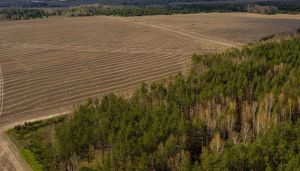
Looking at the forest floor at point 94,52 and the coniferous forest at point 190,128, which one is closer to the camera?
the coniferous forest at point 190,128

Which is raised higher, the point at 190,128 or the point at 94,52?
the point at 190,128

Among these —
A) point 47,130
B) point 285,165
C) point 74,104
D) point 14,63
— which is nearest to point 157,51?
point 14,63

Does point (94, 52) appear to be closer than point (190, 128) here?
No

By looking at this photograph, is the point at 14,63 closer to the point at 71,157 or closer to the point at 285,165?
the point at 71,157
